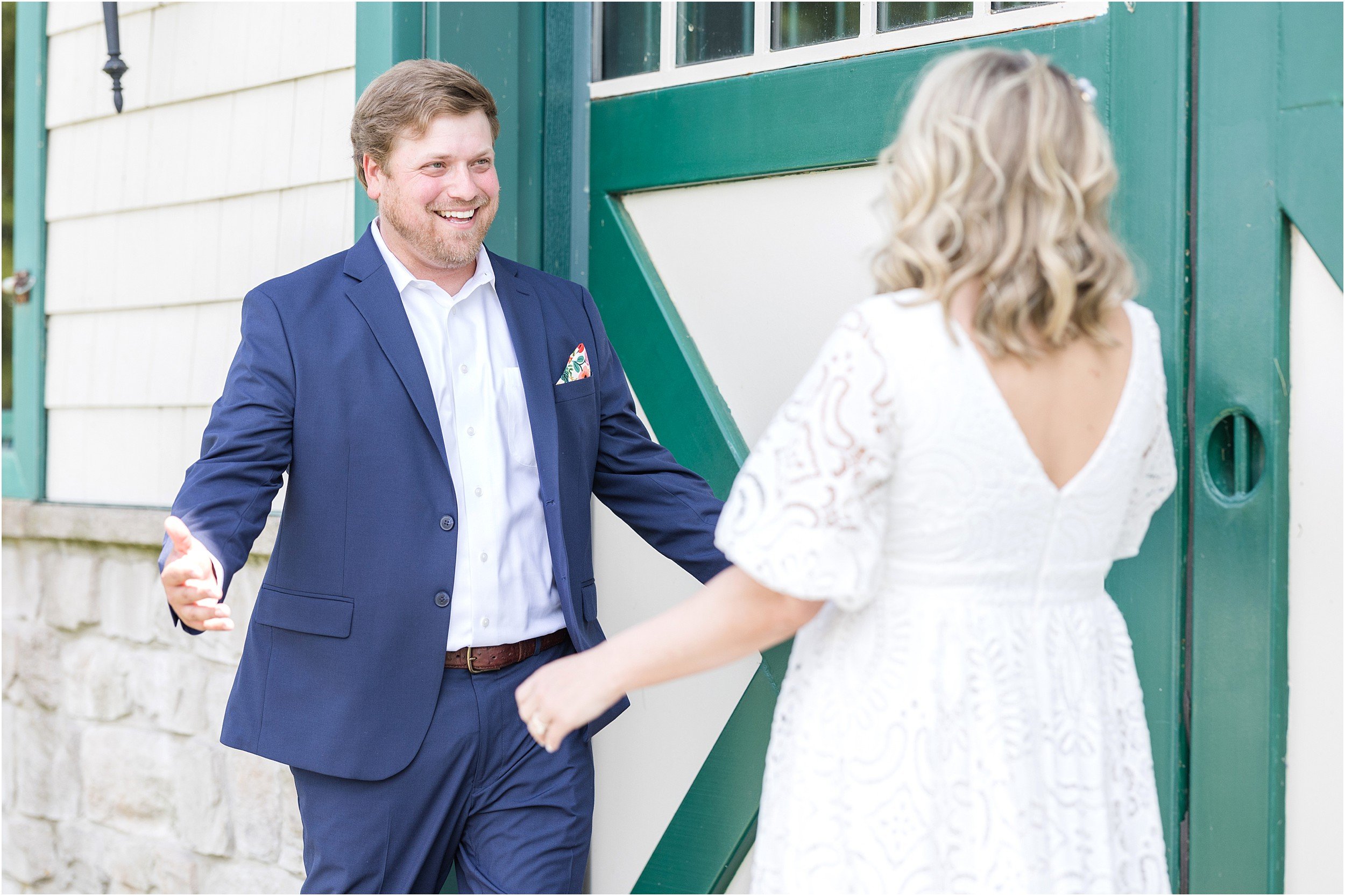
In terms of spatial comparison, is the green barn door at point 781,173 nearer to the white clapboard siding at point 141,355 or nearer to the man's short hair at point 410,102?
the man's short hair at point 410,102

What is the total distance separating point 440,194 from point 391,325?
28 centimetres

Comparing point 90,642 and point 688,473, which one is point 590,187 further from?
point 90,642

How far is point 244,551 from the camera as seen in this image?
83.0 inches

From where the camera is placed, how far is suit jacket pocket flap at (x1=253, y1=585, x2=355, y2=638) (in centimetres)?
223

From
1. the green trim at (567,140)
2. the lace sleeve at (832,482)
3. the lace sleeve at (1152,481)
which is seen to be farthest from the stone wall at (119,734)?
the lace sleeve at (1152,481)

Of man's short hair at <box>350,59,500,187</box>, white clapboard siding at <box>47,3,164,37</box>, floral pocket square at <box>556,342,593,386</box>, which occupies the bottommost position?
floral pocket square at <box>556,342,593,386</box>

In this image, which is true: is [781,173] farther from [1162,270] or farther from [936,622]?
[936,622]

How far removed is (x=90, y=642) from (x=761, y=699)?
7.32 feet

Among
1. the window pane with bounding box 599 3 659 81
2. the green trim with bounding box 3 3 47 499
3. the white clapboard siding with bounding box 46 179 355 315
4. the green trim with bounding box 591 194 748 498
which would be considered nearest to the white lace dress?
the green trim with bounding box 591 194 748 498

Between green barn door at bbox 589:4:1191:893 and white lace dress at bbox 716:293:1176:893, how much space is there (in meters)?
0.58

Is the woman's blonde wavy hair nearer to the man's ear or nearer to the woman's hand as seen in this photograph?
the woman's hand

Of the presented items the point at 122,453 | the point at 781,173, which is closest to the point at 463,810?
the point at 781,173

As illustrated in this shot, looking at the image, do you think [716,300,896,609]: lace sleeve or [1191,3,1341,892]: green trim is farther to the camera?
[1191,3,1341,892]: green trim

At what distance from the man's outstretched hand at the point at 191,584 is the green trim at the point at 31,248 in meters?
→ 2.31
